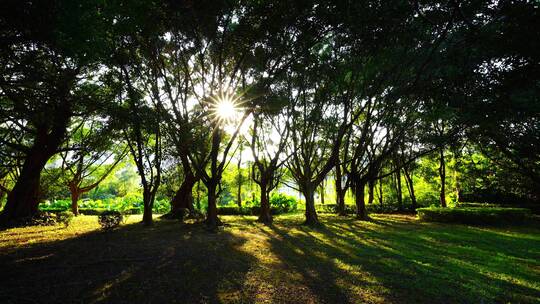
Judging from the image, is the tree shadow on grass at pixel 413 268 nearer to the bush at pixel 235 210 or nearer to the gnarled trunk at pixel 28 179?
the gnarled trunk at pixel 28 179

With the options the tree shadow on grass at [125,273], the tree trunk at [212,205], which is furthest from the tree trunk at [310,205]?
the tree shadow on grass at [125,273]

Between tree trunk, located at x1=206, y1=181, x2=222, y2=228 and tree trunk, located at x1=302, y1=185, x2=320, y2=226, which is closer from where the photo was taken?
tree trunk, located at x1=206, y1=181, x2=222, y2=228

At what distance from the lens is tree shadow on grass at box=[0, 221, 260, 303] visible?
20.8ft

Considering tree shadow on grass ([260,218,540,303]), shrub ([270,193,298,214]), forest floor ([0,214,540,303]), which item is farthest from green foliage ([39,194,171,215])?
tree shadow on grass ([260,218,540,303])

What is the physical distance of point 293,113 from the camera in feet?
64.6

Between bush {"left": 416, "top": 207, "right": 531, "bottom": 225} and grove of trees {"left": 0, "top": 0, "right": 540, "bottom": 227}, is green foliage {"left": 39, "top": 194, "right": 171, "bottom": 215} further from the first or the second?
bush {"left": 416, "top": 207, "right": 531, "bottom": 225}

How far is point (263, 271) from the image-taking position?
28.4 feet

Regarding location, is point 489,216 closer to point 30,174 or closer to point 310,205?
point 310,205

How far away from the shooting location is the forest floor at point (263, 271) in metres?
6.53

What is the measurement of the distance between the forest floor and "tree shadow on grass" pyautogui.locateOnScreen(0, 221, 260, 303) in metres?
0.03

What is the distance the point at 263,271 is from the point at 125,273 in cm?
405

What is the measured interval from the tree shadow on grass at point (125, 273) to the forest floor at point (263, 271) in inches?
1.0

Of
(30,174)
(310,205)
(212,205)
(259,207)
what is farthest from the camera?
(259,207)

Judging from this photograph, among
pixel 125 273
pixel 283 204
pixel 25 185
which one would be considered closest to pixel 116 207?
pixel 25 185
